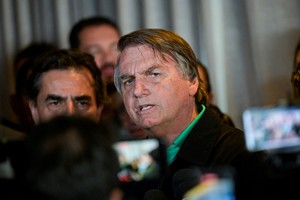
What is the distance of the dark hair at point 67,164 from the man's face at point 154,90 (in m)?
0.78

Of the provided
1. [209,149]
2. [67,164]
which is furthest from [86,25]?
[67,164]

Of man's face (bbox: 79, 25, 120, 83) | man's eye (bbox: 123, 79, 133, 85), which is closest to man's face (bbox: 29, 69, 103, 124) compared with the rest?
man's eye (bbox: 123, 79, 133, 85)

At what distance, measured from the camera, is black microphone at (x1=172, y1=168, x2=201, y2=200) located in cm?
135

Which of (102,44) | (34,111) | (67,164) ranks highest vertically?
(67,164)

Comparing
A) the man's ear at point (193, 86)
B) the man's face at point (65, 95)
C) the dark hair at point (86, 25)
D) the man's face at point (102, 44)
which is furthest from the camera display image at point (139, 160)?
the dark hair at point (86, 25)

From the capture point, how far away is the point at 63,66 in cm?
239

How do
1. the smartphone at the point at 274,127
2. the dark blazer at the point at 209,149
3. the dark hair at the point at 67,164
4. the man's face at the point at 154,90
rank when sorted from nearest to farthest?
the dark hair at the point at 67,164 → the smartphone at the point at 274,127 → the dark blazer at the point at 209,149 → the man's face at the point at 154,90

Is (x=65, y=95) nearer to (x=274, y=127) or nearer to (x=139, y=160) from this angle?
(x=139, y=160)

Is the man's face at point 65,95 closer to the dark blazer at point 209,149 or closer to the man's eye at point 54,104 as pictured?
the man's eye at point 54,104

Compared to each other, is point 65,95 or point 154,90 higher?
point 154,90

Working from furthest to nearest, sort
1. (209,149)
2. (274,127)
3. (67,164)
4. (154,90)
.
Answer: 1. (154,90)
2. (209,149)
3. (274,127)
4. (67,164)

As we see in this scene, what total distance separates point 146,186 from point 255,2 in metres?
1.54

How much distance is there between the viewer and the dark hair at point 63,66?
239cm

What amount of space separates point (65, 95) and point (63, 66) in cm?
13
